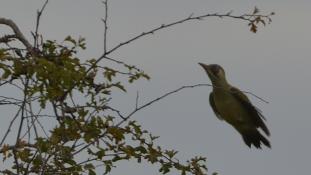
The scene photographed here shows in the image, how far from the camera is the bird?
7.56m

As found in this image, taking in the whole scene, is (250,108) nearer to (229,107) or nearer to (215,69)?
(229,107)

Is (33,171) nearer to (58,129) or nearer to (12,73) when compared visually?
(58,129)

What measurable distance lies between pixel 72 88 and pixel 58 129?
29cm

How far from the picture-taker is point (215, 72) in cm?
751

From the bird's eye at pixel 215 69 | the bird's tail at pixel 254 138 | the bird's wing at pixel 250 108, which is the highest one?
the bird's eye at pixel 215 69

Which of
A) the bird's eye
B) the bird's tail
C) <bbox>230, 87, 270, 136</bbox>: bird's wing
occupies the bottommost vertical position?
the bird's tail

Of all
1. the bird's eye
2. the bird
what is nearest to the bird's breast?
the bird

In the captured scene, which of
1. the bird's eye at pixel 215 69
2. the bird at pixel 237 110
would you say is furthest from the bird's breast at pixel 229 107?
the bird's eye at pixel 215 69

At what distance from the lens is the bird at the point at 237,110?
7559 mm

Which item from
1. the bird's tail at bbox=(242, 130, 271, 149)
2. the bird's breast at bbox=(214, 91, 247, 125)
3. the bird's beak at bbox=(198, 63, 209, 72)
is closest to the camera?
the bird's beak at bbox=(198, 63, 209, 72)

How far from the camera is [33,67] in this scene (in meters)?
4.75

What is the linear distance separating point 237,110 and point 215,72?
47cm

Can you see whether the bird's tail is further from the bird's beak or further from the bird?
the bird's beak

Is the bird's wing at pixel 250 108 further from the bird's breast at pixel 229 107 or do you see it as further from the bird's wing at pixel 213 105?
the bird's wing at pixel 213 105
